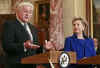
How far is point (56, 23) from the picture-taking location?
310 inches

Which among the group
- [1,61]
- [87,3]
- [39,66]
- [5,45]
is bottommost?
[1,61]

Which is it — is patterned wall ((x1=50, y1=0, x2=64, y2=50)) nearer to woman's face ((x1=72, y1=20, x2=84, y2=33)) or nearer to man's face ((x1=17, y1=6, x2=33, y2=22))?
woman's face ((x1=72, y1=20, x2=84, y2=33))

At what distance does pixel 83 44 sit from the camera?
3641 mm

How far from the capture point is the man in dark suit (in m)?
3.30

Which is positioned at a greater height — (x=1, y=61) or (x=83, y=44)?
(x=83, y=44)

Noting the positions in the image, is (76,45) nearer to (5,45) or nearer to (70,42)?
(70,42)

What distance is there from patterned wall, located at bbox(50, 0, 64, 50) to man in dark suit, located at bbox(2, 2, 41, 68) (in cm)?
414

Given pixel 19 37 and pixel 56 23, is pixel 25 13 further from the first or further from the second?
pixel 56 23

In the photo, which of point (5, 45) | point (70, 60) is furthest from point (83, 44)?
point (5, 45)

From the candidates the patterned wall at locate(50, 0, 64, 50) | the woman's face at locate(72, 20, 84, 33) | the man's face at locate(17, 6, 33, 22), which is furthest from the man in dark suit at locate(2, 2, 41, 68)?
the patterned wall at locate(50, 0, 64, 50)

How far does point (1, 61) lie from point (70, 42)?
576 centimetres

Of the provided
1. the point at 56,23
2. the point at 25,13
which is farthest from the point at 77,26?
the point at 56,23

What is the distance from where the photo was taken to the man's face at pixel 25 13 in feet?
11.2

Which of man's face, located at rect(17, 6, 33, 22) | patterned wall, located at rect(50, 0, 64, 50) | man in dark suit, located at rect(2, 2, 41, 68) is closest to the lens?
man in dark suit, located at rect(2, 2, 41, 68)
